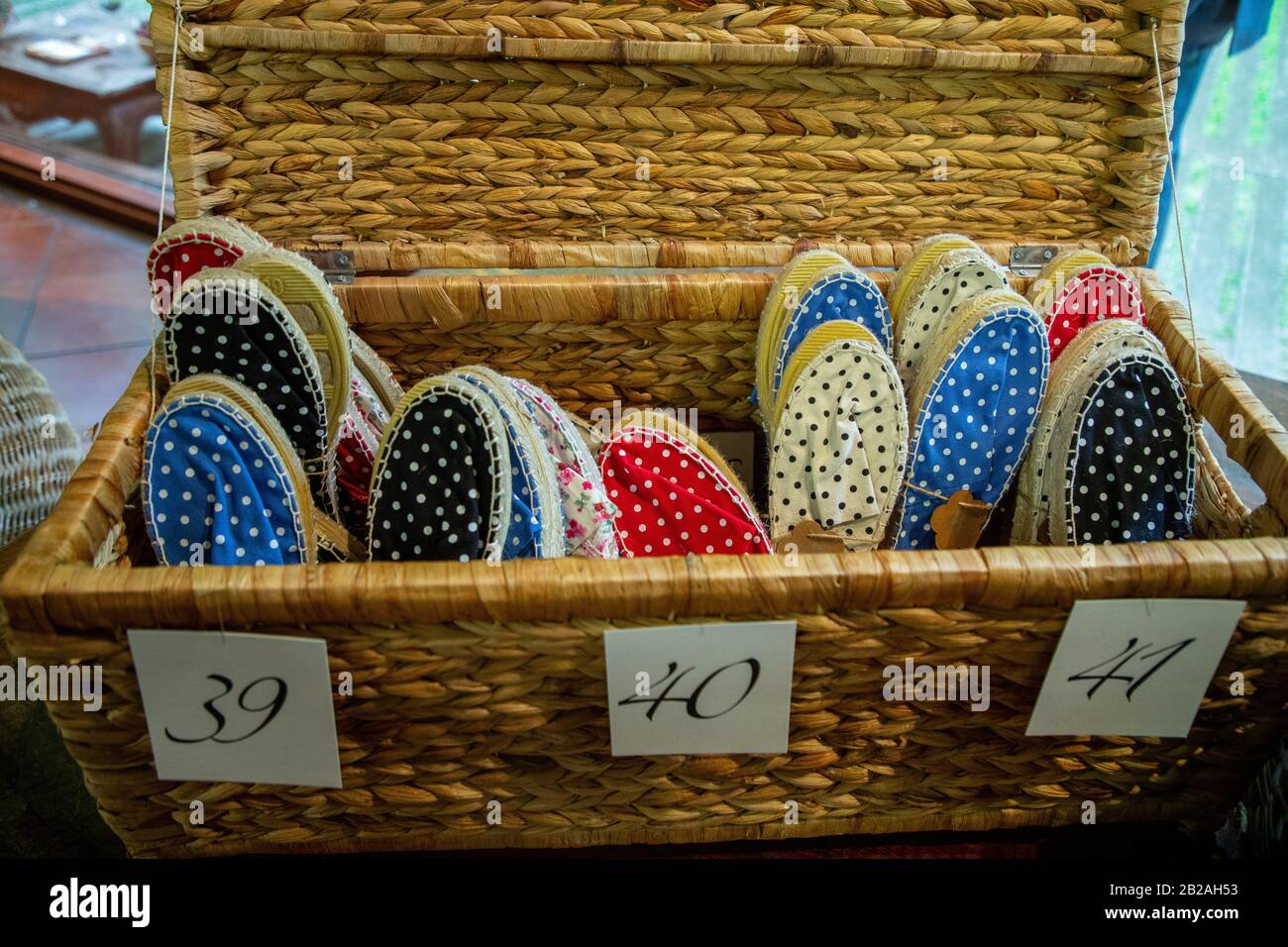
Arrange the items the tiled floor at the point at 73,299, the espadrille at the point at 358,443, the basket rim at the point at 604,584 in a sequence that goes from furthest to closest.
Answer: the tiled floor at the point at 73,299 < the espadrille at the point at 358,443 < the basket rim at the point at 604,584

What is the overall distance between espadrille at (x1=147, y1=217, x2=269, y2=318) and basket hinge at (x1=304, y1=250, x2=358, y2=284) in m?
0.12

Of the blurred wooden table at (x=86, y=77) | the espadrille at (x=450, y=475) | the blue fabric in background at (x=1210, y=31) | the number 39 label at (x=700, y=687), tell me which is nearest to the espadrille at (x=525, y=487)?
the espadrille at (x=450, y=475)

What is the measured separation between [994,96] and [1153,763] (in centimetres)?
66

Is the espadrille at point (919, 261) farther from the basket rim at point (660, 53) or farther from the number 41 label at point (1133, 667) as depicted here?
the number 41 label at point (1133, 667)

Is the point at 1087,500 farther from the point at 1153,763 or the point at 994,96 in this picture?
the point at 994,96

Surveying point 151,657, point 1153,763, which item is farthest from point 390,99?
point 1153,763

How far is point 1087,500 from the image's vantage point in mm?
809

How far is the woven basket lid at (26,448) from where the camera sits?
1.07 meters

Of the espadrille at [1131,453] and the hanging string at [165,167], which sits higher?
the hanging string at [165,167]

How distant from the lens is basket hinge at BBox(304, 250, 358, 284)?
1.01 meters

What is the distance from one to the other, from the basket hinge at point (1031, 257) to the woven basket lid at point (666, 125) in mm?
42

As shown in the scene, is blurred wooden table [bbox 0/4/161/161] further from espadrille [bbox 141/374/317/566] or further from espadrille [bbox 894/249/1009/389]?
espadrille [bbox 894/249/1009/389]

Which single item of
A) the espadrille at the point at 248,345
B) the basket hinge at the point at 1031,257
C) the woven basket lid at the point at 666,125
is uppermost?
the woven basket lid at the point at 666,125

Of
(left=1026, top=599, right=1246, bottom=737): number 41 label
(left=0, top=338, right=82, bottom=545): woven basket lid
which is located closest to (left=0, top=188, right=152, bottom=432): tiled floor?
(left=0, top=338, right=82, bottom=545): woven basket lid
